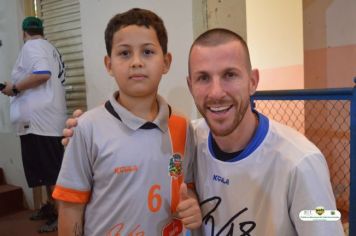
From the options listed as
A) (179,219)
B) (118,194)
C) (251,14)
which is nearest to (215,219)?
(179,219)

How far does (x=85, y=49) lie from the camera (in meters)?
2.63

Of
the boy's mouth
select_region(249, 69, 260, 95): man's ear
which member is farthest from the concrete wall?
the boy's mouth

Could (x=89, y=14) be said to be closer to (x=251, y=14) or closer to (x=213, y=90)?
(x=251, y=14)

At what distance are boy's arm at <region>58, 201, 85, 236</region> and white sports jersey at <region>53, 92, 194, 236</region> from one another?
0.11 ft

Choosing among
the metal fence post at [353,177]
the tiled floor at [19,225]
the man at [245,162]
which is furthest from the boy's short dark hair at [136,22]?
the tiled floor at [19,225]

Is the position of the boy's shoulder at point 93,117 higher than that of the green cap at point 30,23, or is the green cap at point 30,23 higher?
the green cap at point 30,23

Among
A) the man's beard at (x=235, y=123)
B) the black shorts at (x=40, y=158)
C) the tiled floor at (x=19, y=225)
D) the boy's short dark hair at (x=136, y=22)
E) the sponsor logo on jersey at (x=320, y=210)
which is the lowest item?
the tiled floor at (x=19, y=225)

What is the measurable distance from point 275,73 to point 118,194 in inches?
100

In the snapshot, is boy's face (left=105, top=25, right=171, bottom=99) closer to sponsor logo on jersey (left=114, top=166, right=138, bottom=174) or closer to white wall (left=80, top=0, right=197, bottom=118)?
sponsor logo on jersey (left=114, top=166, right=138, bottom=174)

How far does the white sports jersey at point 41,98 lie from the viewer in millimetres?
2619

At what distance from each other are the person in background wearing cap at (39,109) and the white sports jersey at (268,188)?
1957 mm

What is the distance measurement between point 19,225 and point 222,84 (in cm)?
284
